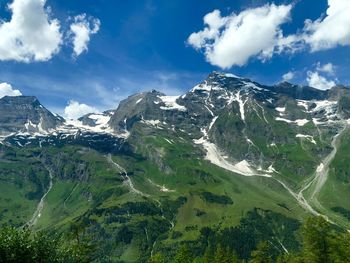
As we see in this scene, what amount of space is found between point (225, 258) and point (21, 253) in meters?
68.0

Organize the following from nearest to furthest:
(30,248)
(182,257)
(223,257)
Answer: (30,248) < (182,257) < (223,257)

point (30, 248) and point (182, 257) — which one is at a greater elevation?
point (182, 257)

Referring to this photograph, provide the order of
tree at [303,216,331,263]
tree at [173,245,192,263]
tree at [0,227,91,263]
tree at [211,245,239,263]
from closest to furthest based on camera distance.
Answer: tree at [0,227,91,263] → tree at [303,216,331,263] → tree at [173,245,192,263] → tree at [211,245,239,263]

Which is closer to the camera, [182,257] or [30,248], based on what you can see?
[30,248]

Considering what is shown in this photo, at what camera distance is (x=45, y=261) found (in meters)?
57.9

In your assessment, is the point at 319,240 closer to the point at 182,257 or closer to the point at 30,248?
the point at 30,248

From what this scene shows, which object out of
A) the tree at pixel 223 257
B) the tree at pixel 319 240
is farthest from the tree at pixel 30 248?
the tree at pixel 223 257

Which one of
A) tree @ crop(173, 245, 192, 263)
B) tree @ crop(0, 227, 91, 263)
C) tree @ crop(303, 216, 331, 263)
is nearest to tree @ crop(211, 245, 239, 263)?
tree @ crop(173, 245, 192, 263)

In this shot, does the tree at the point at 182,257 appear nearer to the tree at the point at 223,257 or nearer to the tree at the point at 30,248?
the tree at the point at 223,257

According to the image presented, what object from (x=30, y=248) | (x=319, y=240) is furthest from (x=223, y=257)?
(x=30, y=248)

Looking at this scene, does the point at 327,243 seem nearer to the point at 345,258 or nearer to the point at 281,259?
the point at 345,258

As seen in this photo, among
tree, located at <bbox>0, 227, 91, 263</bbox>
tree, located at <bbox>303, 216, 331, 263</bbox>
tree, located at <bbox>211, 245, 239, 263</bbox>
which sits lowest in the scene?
tree, located at <bbox>0, 227, 91, 263</bbox>

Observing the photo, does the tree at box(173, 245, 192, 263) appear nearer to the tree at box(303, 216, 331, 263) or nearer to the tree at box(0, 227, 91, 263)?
the tree at box(303, 216, 331, 263)

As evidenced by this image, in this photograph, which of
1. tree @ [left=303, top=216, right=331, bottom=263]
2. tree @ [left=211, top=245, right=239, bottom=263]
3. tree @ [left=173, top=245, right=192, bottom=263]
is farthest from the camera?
tree @ [left=211, top=245, right=239, bottom=263]
